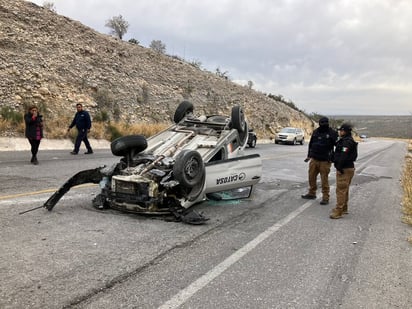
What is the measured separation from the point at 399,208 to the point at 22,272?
755 cm

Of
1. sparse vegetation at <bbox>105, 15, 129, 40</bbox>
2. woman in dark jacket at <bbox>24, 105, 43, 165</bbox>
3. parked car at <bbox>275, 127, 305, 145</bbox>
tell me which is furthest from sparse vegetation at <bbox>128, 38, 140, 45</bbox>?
woman in dark jacket at <bbox>24, 105, 43, 165</bbox>

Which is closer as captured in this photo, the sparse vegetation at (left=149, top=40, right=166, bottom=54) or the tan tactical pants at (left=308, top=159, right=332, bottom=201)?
the tan tactical pants at (left=308, top=159, right=332, bottom=201)

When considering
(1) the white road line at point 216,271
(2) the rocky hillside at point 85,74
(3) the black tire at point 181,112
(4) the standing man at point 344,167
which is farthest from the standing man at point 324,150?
(2) the rocky hillside at point 85,74

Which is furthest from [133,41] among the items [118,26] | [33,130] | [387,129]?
[387,129]

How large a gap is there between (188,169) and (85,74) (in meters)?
22.7

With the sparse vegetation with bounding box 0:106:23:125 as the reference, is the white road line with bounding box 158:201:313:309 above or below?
below

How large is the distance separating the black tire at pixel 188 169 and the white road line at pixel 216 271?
1.35m

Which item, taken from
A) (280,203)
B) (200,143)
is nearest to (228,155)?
(200,143)

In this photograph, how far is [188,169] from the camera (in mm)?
6246

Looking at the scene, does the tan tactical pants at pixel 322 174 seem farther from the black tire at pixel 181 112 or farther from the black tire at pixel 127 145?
the black tire at pixel 127 145

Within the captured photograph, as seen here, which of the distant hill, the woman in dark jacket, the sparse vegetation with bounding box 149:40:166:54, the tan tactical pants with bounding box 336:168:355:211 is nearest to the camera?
the tan tactical pants with bounding box 336:168:355:211

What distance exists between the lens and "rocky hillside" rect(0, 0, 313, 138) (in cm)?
2222

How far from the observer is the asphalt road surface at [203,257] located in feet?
12.1

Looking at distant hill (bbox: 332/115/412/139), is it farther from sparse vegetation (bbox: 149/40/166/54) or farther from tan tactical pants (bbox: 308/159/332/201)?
tan tactical pants (bbox: 308/159/332/201)
